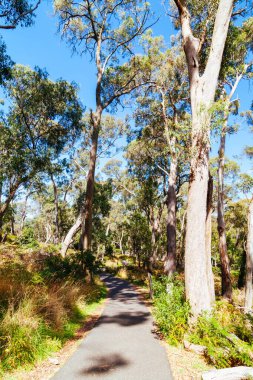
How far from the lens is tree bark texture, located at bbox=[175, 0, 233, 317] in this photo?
6.23m

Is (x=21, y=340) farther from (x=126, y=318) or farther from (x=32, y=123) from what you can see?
(x=32, y=123)

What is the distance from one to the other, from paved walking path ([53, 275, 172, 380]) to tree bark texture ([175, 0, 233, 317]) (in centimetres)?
150

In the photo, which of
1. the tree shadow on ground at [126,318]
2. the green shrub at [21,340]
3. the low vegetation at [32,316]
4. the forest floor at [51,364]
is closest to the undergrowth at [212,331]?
the tree shadow on ground at [126,318]

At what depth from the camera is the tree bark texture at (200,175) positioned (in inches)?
245

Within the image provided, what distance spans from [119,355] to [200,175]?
4.55m

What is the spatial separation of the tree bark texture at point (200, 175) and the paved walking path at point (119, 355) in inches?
Answer: 59.1

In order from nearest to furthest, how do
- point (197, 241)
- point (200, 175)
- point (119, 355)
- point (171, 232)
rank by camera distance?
1. point (119, 355)
2. point (197, 241)
3. point (200, 175)
4. point (171, 232)

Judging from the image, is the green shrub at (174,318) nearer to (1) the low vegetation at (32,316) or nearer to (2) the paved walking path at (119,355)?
(2) the paved walking path at (119,355)

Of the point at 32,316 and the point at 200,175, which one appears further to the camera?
the point at 200,175

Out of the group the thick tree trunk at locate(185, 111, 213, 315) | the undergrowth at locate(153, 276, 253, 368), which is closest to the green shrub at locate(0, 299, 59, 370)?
the undergrowth at locate(153, 276, 253, 368)

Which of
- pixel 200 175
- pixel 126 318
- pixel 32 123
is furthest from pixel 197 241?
pixel 32 123

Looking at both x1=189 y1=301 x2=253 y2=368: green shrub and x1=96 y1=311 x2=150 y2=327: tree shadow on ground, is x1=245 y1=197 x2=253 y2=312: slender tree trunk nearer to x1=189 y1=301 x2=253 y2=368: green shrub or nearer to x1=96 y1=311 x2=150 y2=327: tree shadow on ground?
x1=189 y1=301 x2=253 y2=368: green shrub

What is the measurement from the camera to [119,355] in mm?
5137

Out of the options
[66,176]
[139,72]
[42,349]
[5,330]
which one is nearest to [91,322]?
[42,349]
